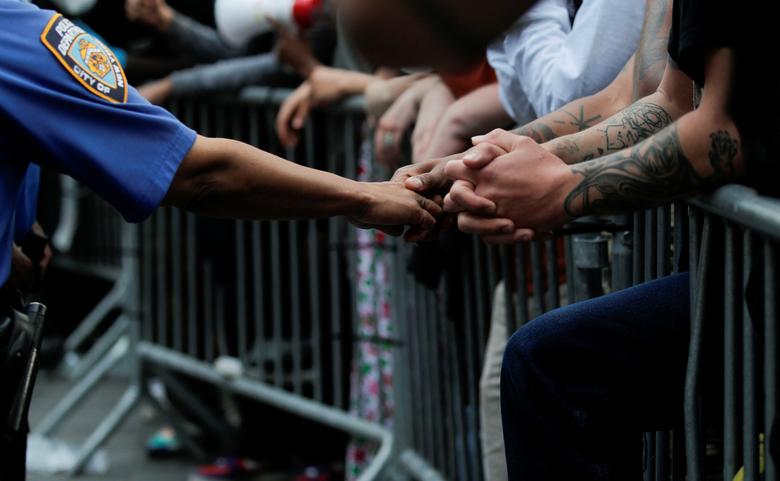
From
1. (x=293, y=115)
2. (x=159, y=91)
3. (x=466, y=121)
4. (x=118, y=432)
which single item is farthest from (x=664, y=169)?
(x=118, y=432)

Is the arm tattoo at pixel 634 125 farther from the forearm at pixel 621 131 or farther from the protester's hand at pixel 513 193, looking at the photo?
the protester's hand at pixel 513 193

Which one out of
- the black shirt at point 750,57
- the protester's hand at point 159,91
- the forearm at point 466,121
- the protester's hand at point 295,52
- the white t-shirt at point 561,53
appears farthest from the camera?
the protester's hand at point 159,91

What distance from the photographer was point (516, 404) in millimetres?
2191

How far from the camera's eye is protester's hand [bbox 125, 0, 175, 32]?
5.62 meters

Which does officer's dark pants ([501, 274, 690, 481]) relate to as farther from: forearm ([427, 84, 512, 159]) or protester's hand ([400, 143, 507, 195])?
forearm ([427, 84, 512, 159])

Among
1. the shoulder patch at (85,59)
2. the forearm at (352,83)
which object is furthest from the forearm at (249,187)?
the forearm at (352,83)

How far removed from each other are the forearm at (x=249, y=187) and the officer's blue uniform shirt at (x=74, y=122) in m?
0.06

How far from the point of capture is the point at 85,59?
89.0 inches

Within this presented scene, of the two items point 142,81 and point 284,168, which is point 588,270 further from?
point 142,81

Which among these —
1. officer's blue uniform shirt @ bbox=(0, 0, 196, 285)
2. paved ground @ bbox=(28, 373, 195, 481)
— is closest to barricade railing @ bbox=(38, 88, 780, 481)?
paved ground @ bbox=(28, 373, 195, 481)

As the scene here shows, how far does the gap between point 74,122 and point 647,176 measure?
1110 mm

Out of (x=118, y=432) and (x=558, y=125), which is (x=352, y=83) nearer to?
(x=558, y=125)

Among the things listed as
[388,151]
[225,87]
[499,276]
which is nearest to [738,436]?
[499,276]

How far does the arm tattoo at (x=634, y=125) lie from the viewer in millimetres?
2479
